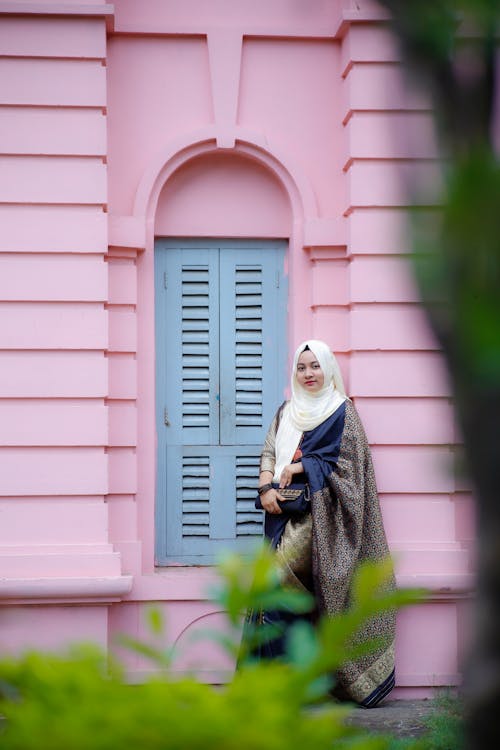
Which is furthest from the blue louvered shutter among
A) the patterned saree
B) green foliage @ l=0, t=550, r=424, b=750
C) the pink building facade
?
green foliage @ l=0, t=550, r=424, b=750

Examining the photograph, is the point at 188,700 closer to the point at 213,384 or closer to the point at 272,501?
the point at 272,501

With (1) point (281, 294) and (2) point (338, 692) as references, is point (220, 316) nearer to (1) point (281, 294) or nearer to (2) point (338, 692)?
(1) point (281, 294)

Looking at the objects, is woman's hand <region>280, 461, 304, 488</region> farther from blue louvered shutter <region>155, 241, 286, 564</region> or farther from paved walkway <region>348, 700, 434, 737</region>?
paved walkway <region>348, 700, 434, 737</region>

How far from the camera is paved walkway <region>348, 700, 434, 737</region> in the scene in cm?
549

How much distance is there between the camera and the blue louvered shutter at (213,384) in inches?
257

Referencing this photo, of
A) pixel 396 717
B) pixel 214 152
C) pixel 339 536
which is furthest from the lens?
pixel 214 152

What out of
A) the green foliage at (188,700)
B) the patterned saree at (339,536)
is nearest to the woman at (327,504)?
the patterned saree at (339,536)

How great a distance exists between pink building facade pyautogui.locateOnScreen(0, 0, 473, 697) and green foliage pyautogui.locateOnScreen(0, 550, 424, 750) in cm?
401

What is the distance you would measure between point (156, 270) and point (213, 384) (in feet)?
2.53

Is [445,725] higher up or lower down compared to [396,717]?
higher up

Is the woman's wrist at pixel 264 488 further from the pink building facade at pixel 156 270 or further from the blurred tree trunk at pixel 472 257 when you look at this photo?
the blurred tree trunk at pixel 472 257

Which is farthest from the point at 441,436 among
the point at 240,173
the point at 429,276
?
the point at 429,276

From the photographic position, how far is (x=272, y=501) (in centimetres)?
596

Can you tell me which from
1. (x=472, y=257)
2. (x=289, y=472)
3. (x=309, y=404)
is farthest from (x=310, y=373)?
(x=472, y=257)
